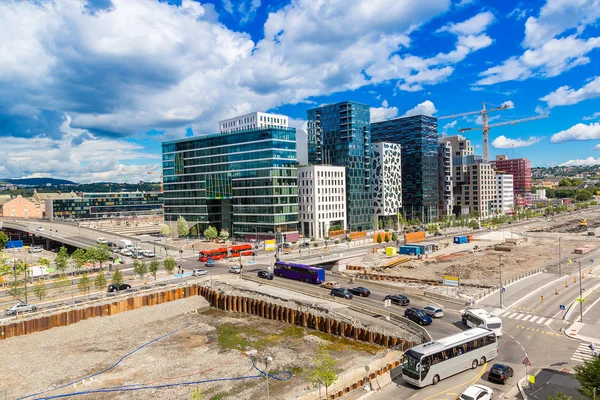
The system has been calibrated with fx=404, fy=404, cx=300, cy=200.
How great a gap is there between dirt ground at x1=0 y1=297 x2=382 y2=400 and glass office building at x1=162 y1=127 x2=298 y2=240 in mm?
79663

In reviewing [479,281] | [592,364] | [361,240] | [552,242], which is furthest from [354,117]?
[592,364]

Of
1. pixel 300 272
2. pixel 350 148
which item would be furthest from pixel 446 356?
pixel 350 148

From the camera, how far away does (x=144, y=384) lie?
136 ft

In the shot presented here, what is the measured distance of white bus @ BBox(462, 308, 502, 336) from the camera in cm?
4666

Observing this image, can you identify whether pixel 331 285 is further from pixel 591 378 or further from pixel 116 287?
pixel 591 378

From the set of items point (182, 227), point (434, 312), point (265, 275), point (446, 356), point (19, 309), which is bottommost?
point (19, 309)

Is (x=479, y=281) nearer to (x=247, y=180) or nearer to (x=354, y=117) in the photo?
(x=247, y=180)

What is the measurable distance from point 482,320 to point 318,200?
10661cm

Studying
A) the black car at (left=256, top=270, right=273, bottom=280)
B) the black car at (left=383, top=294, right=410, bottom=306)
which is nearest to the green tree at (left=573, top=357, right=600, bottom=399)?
the black car at (left=383, top=294, right=410, bottom=306)

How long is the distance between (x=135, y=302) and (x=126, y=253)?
171 ft

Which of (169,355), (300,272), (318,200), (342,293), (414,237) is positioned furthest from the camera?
(318,200)

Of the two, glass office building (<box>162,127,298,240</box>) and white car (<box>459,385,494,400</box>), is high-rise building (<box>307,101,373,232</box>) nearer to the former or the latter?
glass office building (<box>162,127,298,240</box>)

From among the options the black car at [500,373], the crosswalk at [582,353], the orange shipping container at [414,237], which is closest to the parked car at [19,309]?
the black car at [500,373]

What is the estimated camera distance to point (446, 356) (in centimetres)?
3659
